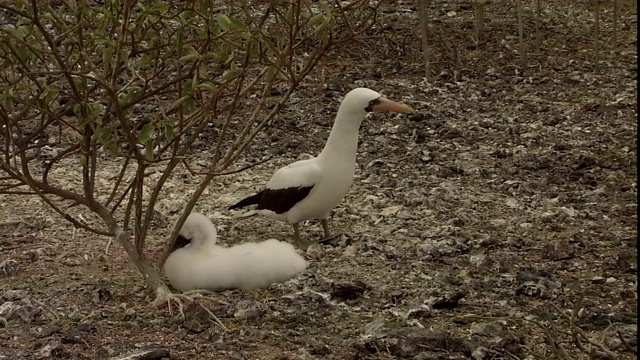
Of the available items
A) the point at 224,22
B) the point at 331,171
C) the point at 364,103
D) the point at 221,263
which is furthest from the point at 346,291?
the point at 224,22

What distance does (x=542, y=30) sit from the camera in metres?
9.64

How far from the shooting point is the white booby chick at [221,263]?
417 centimetres

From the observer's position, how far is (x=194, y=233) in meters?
4.34

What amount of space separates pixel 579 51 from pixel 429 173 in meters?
3.60

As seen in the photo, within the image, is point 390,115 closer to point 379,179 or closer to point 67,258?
point 379,179

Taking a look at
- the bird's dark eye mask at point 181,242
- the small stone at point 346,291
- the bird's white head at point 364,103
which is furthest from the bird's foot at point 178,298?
the bird's white head at point 364,103

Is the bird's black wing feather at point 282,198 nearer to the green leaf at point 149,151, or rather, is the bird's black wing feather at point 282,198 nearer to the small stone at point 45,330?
the green leaf at point 149,151

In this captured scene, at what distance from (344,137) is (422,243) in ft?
2.12

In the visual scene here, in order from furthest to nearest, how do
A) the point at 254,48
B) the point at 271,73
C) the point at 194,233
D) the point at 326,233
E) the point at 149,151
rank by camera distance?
1. the point at 326,233
2. the point at 194,233
3. the point at 271,73
4. the point at 254,48
5. the point at 149,151

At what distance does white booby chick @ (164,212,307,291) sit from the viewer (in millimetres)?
4168

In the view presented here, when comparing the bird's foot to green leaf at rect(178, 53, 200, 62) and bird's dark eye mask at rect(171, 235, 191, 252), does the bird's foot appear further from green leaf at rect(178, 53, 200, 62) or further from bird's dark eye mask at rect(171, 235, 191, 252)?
green leaf at rect(178, 53, 200, 62)

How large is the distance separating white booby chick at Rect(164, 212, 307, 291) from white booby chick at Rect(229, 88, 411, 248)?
46cm

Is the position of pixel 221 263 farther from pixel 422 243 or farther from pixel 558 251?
pixel 558 251

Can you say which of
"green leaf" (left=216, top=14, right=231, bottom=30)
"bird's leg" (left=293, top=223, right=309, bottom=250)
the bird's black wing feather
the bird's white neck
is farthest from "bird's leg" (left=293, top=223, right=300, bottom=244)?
"green leaf" (left=216, top=14, right=231, bottom=30)
